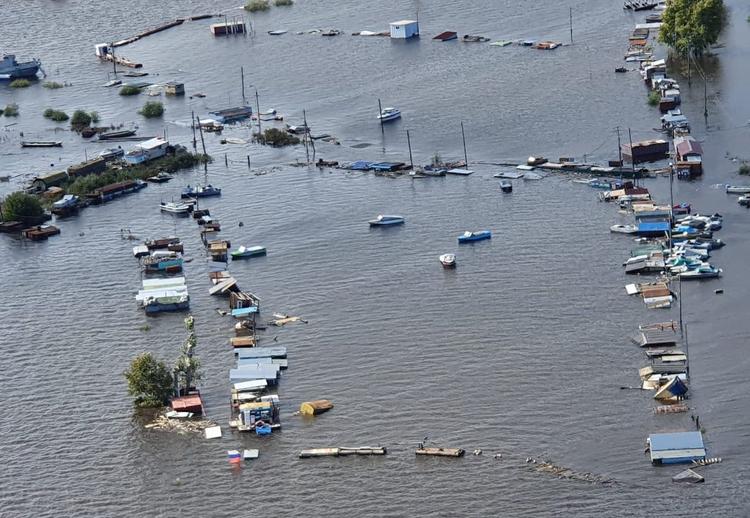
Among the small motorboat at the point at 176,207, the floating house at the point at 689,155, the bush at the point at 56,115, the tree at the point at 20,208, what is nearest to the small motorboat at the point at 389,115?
the small motorboat at the point at 176,207

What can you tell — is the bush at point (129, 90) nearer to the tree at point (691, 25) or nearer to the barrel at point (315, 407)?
the tree at point (691, 25)

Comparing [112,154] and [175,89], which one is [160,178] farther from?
[175,89]

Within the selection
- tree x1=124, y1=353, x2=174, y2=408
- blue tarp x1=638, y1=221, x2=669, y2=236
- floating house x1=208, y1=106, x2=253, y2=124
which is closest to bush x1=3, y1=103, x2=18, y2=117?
floating house x1=208, y1=106, x2=253, y2=124

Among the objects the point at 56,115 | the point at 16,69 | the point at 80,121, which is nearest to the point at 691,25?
the point at 80,121

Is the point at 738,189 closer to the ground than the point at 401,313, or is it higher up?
higher up

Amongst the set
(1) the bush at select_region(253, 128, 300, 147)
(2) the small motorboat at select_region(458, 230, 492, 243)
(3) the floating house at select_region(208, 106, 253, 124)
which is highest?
(3) the floating house at select_region(208, 106, 253, 124)

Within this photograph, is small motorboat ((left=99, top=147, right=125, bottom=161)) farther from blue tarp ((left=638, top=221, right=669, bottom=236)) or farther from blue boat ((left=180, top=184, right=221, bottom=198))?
blue tarp ((left=638, top=221, right=669, bottom=236))
